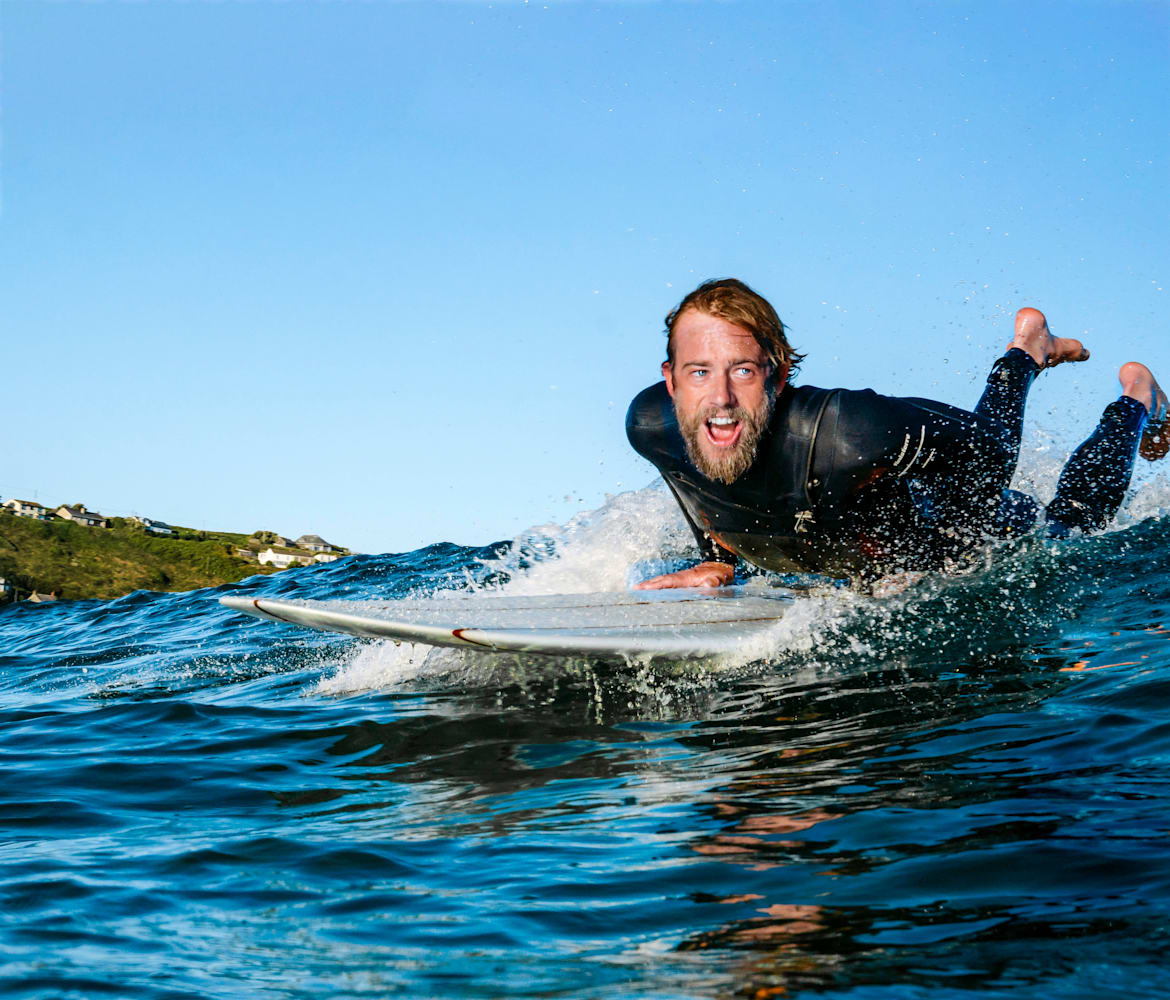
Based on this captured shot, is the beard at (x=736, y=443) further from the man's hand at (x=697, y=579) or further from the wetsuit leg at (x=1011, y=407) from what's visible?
the wetsuit leg at (x=1011, y=407)

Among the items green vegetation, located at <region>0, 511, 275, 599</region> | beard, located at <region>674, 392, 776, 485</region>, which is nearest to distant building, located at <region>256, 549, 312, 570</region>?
green vegetation, located at <region>0, 511, 275, 599</region>

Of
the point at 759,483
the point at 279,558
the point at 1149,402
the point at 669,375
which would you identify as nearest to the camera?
the point at 759,483

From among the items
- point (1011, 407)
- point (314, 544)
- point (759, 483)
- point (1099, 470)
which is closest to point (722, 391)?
point (759, 483)

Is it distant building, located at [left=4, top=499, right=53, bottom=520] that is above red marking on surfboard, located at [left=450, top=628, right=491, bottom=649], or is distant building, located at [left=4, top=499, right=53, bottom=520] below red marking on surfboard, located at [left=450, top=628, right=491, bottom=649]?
above

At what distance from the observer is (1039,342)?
663 centimetres

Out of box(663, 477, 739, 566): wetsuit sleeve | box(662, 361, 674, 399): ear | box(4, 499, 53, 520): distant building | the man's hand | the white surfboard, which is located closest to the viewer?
the white surfboard

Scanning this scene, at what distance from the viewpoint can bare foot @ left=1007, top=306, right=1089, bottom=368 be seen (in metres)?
6.57

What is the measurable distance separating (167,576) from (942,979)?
17057 millimetres

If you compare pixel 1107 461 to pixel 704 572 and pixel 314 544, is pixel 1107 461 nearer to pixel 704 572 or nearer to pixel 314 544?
pixel 704 572

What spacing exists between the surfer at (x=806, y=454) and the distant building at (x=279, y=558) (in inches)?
563

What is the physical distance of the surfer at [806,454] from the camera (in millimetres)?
4988

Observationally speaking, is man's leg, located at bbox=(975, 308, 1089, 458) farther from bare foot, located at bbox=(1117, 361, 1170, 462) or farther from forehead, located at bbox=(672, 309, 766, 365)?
forehead, located at bbox=(672, 309, 766, 365)

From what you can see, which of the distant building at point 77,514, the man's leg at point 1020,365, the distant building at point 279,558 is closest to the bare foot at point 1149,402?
the man's leg at point 1020,365

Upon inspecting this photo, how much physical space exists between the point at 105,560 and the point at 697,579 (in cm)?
1440
